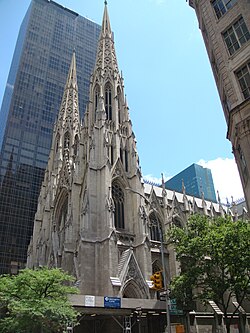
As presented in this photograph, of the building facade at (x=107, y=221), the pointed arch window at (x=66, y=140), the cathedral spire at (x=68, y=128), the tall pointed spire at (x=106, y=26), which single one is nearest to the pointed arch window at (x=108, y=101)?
the building facade at (x=107, y=221)

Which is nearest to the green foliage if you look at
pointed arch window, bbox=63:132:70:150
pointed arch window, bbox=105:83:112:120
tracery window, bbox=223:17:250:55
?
tracery window, bbox=223:17:250:55

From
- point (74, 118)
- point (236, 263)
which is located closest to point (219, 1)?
point (236, 263)

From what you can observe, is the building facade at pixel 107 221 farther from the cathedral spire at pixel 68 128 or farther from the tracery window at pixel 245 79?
the tracery window at pixel 245 79

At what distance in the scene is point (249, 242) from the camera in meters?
22.9

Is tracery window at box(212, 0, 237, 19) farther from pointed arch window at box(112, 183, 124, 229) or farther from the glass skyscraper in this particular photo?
the glass skyscraper

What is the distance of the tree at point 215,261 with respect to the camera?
23031mm

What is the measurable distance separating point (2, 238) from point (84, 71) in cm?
5757

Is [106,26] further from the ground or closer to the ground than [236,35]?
further from the ground

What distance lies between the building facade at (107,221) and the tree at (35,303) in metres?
1.77

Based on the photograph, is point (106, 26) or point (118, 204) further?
point (106, 26)

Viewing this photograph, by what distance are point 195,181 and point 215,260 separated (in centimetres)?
9078

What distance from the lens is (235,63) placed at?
17.4 metres

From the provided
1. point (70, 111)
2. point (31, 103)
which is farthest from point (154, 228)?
point (31, 103)

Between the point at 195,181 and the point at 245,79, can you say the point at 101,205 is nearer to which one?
the point at 245,79
